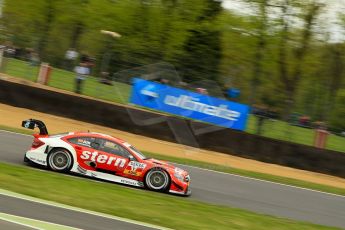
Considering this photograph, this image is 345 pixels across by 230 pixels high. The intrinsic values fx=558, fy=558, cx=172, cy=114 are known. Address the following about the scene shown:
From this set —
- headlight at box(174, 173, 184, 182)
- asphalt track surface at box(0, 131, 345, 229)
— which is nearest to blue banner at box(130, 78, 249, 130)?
asphalt track surface at box(0, 131, 345, 229)

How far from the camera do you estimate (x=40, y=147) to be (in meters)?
13.0

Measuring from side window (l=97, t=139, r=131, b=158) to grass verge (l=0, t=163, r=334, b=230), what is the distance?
0.87m

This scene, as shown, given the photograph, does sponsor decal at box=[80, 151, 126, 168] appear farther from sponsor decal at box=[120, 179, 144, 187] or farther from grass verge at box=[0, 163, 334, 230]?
grass verge at box=[0, 163, 334, 230]

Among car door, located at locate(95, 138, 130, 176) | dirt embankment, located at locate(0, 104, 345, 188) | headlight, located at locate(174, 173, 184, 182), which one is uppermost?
car door, located at locate(95, 138, 130, 176)

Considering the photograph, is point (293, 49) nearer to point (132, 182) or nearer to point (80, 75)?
point (80, 75)

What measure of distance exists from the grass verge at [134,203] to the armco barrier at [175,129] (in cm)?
919

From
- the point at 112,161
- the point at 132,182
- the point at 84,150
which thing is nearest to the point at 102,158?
the point at 112,161

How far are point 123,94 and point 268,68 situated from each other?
459 inches

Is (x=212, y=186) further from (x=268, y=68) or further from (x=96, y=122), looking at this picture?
(x=268, y=68)

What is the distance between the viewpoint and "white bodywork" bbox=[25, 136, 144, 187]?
1287 centimetres

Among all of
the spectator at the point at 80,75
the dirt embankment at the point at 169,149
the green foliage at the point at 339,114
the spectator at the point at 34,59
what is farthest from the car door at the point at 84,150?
the green foliage at the point at 339,114

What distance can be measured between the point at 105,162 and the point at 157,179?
126 centimetres

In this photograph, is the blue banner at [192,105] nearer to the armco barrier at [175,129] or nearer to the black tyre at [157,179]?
the armco barrier at [175,129]

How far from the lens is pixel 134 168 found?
12.8 meters
